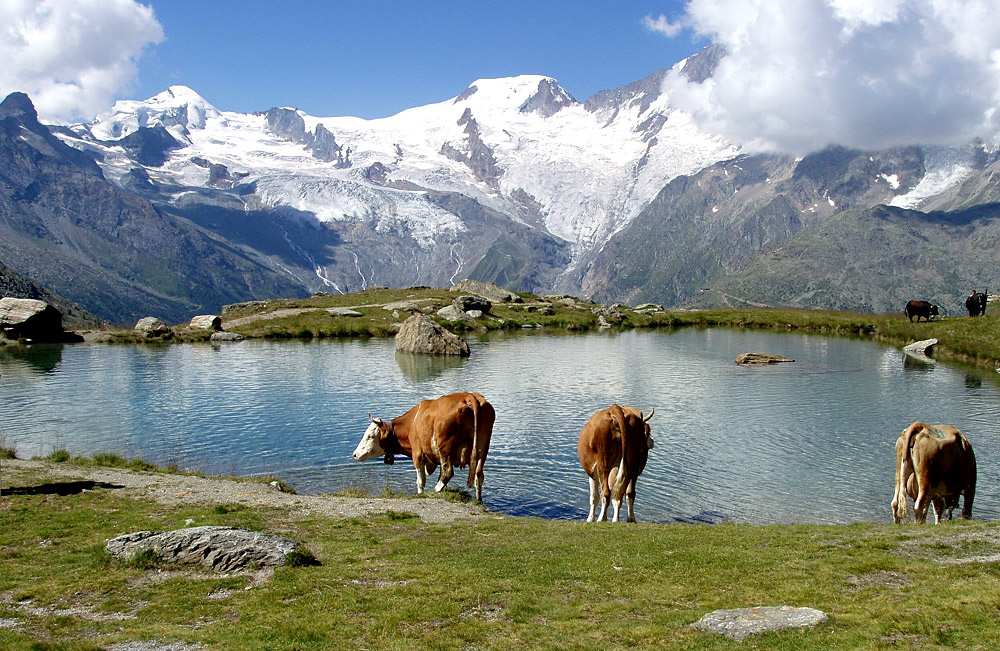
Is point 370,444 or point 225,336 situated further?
point 225,336

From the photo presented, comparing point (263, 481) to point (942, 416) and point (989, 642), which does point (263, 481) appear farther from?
point (942, 416)

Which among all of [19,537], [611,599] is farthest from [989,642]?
[19,537]

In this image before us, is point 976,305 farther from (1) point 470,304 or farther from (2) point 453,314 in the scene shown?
(2) point 453,314

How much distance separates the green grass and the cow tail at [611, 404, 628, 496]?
342cm

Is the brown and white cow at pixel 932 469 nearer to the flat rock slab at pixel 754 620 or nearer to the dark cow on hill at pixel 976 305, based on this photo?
Answer: the flat rock slab at pixel 754 620

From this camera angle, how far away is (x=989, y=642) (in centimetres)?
904

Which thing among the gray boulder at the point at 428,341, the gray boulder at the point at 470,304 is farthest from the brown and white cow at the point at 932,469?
the gray boulder at the point at 470,304

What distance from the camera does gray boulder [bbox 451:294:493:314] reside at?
352 feet

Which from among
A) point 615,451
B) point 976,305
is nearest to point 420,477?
point 615,451

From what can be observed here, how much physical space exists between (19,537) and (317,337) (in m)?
77.4

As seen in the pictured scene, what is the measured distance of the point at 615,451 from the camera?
22438 millimetres

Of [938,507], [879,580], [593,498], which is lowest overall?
[593,498]

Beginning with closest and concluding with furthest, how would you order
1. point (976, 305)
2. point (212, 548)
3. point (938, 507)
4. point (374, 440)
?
point (212, 548), point (938, 507), point (374, 440), point (976, 305)

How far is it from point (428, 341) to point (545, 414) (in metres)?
33.5
